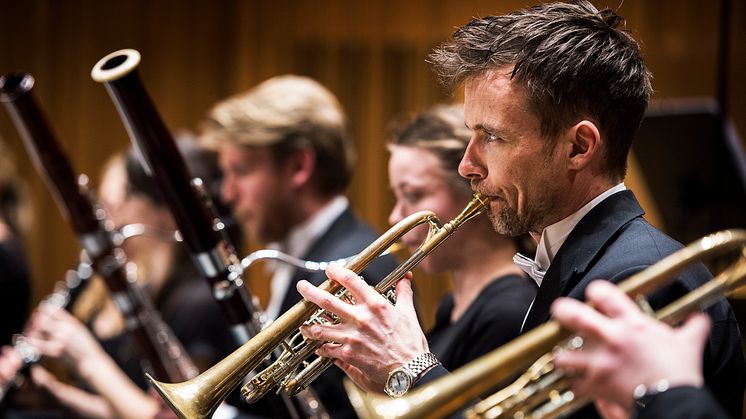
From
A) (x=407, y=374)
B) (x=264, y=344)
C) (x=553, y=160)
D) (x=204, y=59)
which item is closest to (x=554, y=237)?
(x=553, y=160)

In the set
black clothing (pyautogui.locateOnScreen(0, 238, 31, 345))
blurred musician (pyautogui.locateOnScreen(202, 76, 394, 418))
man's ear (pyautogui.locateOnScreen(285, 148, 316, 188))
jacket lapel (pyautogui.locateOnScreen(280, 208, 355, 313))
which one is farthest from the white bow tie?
black clothing (pyautogui.locateOnScreen(0, 238, 31, 345))

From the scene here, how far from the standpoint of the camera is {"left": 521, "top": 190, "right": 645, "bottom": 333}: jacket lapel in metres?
1.42

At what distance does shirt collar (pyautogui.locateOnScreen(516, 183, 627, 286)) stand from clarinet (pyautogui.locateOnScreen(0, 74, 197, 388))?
1380 millimetres

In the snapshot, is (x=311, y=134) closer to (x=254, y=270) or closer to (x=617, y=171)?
(x=617, y=171)

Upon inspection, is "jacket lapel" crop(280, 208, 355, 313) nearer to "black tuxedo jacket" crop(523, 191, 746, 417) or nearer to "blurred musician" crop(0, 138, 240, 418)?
"blurred musician" crop(0, 138, 240, 418)

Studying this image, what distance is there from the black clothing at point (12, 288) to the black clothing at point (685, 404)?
2.34 meters

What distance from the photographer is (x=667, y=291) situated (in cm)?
133

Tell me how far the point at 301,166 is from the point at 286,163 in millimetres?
46

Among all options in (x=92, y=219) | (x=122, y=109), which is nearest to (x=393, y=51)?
(x=92, y=219)

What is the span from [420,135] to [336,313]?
0.81 m

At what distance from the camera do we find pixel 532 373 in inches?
46.1

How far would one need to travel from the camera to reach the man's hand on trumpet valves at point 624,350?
0.98 metres

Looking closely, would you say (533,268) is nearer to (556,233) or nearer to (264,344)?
(556,233)

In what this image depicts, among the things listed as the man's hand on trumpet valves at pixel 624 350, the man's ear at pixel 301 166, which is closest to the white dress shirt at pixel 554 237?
the man's hand on trumpet valves at pixel 624 350
